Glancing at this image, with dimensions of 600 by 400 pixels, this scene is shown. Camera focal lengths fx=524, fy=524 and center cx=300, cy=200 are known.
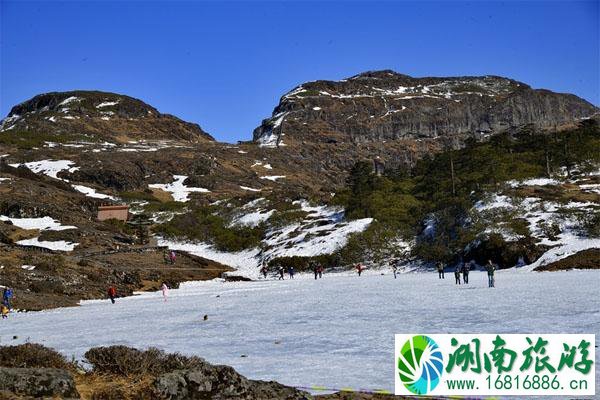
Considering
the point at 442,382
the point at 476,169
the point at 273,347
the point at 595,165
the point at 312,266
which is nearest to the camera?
the point at 442,382

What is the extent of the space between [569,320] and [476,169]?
60.9 meters

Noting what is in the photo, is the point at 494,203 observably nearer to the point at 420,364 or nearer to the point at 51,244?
the point at 51,244

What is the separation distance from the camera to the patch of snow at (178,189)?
370ft

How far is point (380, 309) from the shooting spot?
2061 cm

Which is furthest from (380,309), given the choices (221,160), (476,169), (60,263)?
(221,160)

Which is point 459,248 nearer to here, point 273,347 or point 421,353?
point 273,347

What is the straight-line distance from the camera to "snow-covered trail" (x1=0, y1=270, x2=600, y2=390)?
1172 centimetres

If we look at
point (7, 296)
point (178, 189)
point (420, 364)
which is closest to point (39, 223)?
point (7, 296)

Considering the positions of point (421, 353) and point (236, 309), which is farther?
point (236, 309)

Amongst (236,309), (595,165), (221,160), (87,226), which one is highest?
(221,160)

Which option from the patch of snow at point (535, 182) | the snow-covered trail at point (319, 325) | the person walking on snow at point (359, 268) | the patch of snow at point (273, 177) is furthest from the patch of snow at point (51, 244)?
the patch of snow at point (273, 177)

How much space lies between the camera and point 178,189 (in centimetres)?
12081

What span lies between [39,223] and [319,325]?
6144cm

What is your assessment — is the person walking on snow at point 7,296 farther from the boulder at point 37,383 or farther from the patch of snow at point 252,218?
the patch of snow at point 252,218
